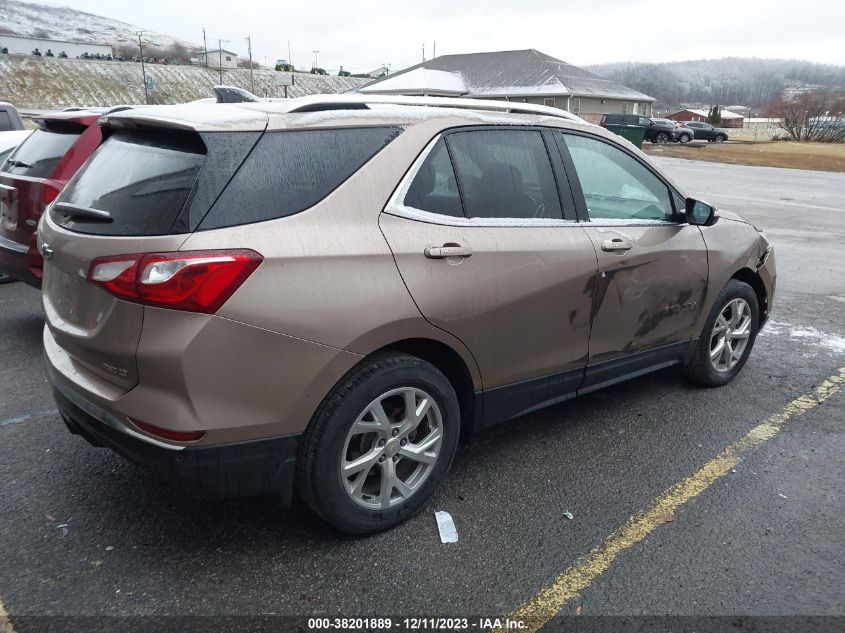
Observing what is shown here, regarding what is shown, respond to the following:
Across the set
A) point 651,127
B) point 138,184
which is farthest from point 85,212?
point 651,127

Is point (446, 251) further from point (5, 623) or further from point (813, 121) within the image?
point (813, 121)

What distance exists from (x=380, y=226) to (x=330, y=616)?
4.81ft

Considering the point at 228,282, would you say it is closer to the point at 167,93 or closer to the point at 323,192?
the point at 323,192

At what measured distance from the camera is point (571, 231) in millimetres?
3484

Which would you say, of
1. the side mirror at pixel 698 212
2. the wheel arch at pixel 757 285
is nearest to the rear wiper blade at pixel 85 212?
the side mirror at pixel 698 212

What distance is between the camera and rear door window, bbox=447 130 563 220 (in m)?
3.16

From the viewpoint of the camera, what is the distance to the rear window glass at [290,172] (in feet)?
8.20

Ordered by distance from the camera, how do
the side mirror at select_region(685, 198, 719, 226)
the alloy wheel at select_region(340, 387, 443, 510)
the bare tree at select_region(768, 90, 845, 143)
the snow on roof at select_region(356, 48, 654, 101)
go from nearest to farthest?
the alloy wheel at select_region(340, 387, 443, 510)
the side mirror at select_region(685, 198, 719, 226)
the bare tree at select_region(768, 90, 845, 143)
the snow on roof at select_region(356, 48, 654, 101)

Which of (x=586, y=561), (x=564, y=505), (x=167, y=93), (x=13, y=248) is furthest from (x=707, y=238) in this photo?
(x=167, y=93)

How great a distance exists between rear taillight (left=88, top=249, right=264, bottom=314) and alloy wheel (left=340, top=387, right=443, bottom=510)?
28.9 inches

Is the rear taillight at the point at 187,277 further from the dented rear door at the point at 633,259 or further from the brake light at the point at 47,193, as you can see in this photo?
the brake light at the point at 47,193

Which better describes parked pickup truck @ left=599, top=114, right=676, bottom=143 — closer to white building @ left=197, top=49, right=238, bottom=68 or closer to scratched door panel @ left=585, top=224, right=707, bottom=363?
scratched door panel @ left=585, top=224, right=707, bottom=363

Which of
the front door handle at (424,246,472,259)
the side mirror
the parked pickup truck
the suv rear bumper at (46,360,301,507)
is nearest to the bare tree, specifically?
the parked pickup truck

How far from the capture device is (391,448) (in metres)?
2.89
